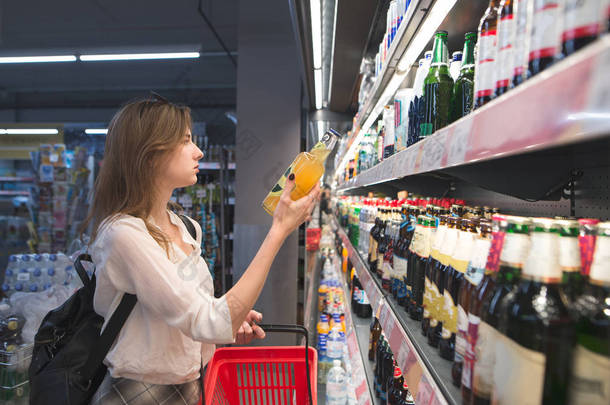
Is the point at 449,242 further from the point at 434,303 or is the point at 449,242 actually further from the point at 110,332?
the point at 110,332

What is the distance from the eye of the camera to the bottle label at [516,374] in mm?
572

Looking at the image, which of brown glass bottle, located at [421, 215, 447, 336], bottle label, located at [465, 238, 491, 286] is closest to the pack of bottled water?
brown glass bottle, located at [421, 215, 447, 336]

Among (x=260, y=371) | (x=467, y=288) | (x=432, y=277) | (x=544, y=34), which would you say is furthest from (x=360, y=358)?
(x=544, y=34)

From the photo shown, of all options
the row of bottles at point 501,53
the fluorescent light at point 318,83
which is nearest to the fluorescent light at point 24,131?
the fluorescent light at point 318,83

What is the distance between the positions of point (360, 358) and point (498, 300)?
162 cm

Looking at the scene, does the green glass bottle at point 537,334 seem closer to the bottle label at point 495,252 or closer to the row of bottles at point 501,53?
the bottle label at point 495,252

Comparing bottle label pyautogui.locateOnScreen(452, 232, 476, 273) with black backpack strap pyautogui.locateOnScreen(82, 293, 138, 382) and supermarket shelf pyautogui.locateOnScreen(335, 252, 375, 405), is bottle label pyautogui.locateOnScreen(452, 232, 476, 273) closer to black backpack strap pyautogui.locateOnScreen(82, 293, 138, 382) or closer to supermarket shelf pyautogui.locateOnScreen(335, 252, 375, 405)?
black backpack strap pyautogui.locateOnScreen(82, 293, 138, 382)

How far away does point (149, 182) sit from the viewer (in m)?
1.32

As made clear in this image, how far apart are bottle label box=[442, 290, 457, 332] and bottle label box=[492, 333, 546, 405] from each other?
0.34 meters

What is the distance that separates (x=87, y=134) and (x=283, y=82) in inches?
365

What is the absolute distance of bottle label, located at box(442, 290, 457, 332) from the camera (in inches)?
38.7

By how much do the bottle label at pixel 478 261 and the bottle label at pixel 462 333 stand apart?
74 mm

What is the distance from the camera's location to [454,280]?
107 centimetres

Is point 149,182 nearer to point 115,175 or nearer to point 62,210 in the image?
point 115,175
